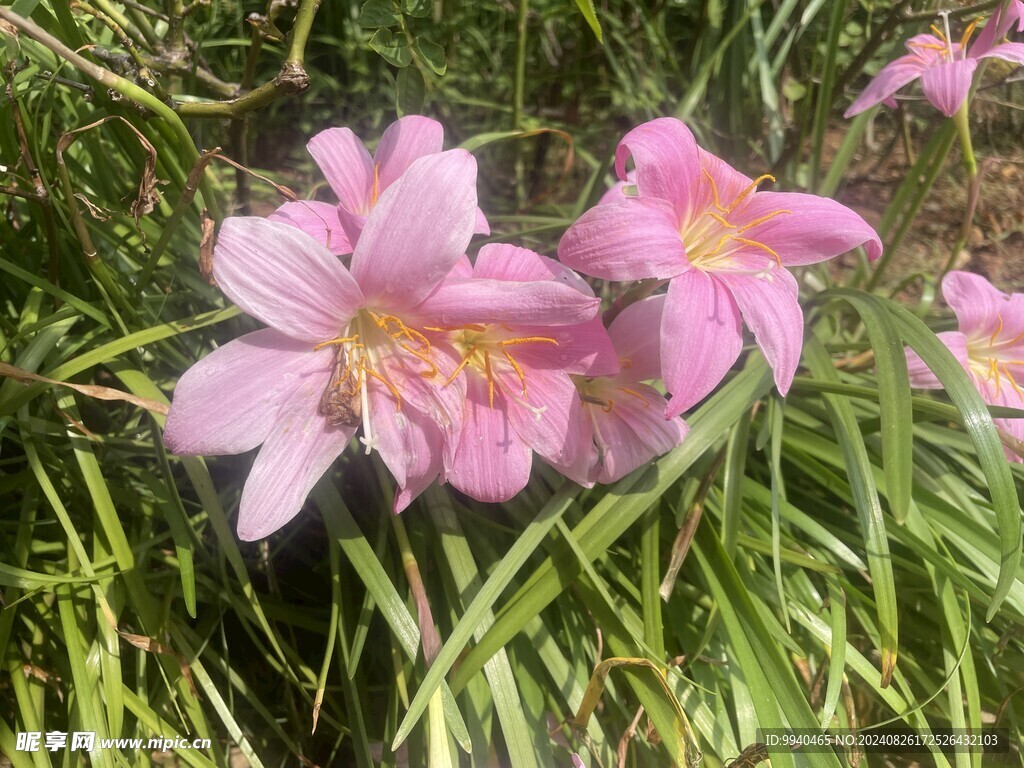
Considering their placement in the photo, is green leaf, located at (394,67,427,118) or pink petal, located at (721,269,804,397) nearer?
pink petal, located at (721,269,804,397)

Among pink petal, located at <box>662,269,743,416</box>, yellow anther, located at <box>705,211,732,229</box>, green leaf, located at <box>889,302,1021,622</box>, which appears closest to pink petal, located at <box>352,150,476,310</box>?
pink petal, located at <box>662,269,743,416</box>

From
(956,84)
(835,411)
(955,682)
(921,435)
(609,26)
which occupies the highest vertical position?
(609,26)

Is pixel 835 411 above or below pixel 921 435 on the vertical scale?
above

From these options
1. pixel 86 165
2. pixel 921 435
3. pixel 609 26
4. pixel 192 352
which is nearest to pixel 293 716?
pixel 192 352

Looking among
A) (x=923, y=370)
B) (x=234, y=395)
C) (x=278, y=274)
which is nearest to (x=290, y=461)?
(x=234, y=395)

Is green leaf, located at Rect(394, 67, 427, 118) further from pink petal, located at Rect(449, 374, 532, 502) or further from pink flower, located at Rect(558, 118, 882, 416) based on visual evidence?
pink petal, located at Rect(449, 374, 532, 502)

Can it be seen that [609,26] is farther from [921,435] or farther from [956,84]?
[921,435]

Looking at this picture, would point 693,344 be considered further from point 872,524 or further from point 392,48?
point 392,48
